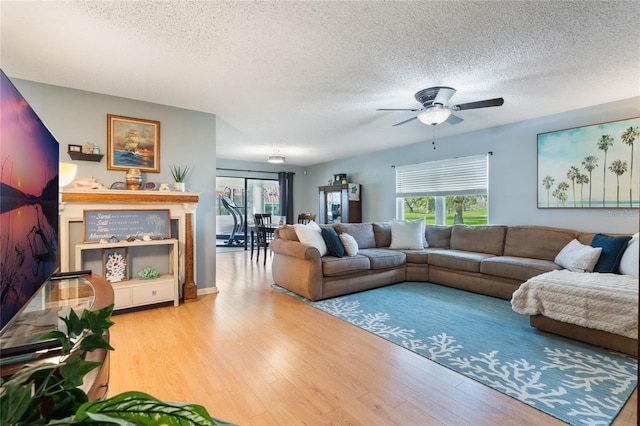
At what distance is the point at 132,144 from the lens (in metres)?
3.30

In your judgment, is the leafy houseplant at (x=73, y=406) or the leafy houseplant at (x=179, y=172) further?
the leafy houseplant at (x=179, y=172)

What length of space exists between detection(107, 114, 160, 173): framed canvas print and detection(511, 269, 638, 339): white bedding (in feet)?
13.7

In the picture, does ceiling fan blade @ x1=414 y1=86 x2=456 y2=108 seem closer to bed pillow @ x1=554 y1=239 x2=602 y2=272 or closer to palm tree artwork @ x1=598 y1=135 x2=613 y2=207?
palm tree artwork @ x1=598 y1=135 x2=613 y2=207

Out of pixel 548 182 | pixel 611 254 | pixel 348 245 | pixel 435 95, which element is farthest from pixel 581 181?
pixel 348 245

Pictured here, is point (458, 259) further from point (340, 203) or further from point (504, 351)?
point (340, 203)

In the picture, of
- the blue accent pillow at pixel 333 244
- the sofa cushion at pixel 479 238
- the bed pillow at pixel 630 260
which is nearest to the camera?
the bed pillow at pixel 630 260

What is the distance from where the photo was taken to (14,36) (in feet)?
6.77

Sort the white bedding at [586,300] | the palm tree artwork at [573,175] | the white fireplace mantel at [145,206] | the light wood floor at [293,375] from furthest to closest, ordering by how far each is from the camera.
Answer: the palm tree artwork at [573,175] → the white fireplace mantel at [145,206] → the white bedding at [586,300] → the light wood floor at [293,375]

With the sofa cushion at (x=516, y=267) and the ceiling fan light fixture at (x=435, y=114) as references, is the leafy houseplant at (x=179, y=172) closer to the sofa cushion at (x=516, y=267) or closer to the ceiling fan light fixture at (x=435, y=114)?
the ceiling fan light fixture at (x=435, y=114)

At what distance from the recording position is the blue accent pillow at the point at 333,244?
12.2ft

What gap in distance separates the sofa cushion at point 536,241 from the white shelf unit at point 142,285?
432 cm

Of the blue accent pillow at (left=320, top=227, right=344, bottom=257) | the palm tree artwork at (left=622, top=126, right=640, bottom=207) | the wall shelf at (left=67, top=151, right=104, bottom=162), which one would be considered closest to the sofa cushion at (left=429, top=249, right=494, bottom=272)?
the blue accent pillow at (left=320, top=227, right=344, bottom=257)

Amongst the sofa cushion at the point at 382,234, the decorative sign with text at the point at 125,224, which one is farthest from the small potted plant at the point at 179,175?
the sofa cushion at the point at 382,234

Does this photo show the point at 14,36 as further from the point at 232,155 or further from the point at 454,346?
the point at 232,155
